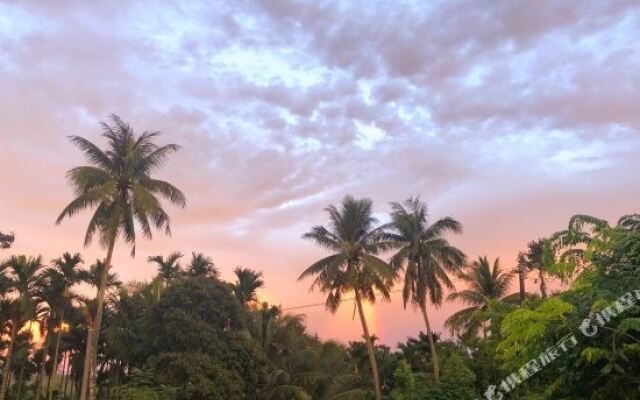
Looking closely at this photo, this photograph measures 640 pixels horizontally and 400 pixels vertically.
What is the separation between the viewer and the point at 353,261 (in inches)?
1281

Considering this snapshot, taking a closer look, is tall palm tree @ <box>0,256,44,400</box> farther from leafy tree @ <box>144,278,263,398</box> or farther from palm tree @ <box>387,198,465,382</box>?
palm tree @ <box>387,198,465,382</box>

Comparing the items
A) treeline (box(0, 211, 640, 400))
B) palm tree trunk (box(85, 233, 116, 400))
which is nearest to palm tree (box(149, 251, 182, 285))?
treeline (box(0, 211, 640, 400))

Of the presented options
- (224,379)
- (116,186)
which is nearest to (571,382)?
(116,186)

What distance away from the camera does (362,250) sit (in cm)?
3266

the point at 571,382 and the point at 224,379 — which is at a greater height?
the point at 224,379

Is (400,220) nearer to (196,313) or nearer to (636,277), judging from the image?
(196,313)

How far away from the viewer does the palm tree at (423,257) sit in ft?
115

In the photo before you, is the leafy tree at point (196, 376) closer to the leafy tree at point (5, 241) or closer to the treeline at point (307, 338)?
the treeline at point (307, 338)

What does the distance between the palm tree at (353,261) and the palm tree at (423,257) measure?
87.3 inches

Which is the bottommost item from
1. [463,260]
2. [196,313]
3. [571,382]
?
[571,382]

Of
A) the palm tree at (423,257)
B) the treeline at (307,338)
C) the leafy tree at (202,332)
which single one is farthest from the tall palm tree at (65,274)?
the palm tree at (423,257)

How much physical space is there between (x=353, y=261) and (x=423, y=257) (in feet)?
17.5

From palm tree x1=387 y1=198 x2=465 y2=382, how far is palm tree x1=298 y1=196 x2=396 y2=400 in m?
2.22

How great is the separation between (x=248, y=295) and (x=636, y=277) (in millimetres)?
37998
